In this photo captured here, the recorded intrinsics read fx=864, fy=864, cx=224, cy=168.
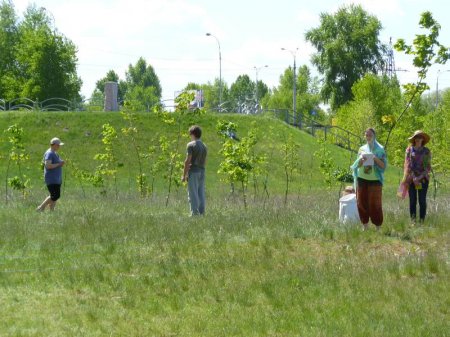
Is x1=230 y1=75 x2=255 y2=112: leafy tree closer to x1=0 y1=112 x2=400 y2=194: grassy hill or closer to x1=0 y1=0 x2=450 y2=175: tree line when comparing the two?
x1=0 y1=0 x2=450 y2=175: tree line

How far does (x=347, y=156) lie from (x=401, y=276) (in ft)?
125

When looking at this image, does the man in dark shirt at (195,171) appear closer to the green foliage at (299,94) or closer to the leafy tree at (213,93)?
the green foliage at (299,94)

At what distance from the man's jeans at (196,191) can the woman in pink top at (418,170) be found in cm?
370

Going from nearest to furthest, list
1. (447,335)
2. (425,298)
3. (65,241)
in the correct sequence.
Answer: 1. (447,335)
2. (425,298)
3. (65,241)

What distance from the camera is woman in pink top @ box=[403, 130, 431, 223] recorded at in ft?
46.7

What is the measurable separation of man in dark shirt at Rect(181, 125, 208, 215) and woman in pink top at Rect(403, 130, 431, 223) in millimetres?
3682

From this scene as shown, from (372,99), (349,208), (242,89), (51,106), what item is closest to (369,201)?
(349,208)

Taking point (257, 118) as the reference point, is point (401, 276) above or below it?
below

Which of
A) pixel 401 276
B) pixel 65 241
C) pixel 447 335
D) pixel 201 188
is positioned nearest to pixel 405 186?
pixel 201 188

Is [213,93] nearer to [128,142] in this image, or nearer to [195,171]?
[128,142]

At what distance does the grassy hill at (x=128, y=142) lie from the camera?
1575 inches

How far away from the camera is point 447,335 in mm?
7320

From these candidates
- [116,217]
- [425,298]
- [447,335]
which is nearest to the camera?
[447,335]

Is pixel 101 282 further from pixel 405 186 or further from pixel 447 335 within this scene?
pixel 405 186
